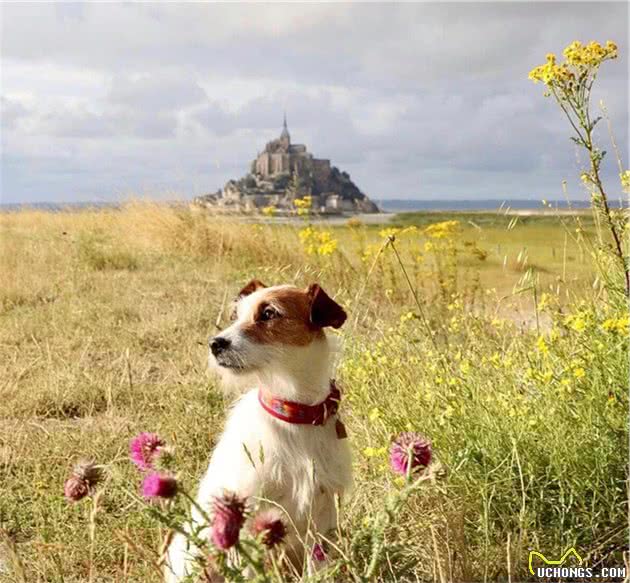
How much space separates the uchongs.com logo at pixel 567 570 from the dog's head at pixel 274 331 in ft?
4.04

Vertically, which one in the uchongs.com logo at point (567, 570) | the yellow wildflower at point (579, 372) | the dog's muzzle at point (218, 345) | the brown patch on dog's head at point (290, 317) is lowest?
the uchongs.com logo at point (567, 570)

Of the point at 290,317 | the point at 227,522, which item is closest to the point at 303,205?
the point at 290,317

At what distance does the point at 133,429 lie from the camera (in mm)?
4652

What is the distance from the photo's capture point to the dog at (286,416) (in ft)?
9.11

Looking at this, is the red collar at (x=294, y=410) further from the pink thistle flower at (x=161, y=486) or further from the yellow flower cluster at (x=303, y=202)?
the yellow flower cluster at (x=303, y=202)

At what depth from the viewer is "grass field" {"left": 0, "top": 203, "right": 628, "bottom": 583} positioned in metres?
3.08

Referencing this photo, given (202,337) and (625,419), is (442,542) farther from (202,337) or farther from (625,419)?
(202,337)

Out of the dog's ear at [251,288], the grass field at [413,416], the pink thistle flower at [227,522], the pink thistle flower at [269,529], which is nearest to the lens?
the pink thistle flower at [227,522]

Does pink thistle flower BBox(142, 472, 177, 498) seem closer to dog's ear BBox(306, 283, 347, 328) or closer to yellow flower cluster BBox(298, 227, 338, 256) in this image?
dog's ear BBox(306, 283, 347, 328)

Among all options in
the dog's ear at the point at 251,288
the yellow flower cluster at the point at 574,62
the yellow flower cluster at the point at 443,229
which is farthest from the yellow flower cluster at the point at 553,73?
the yellow flower cluster at the point at 443,229

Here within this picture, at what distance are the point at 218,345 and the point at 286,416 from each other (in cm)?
37

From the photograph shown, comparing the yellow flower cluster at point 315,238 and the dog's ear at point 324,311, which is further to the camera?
the yellow flower cluster at point 315,238

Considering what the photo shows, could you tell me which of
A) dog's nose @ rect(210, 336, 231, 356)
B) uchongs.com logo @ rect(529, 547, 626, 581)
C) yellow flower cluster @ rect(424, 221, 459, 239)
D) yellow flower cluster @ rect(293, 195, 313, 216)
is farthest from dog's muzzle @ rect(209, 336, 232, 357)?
yellow flower cluster @ rect(293, 195, 313, 216)

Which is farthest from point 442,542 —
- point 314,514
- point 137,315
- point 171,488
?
point 137,315
